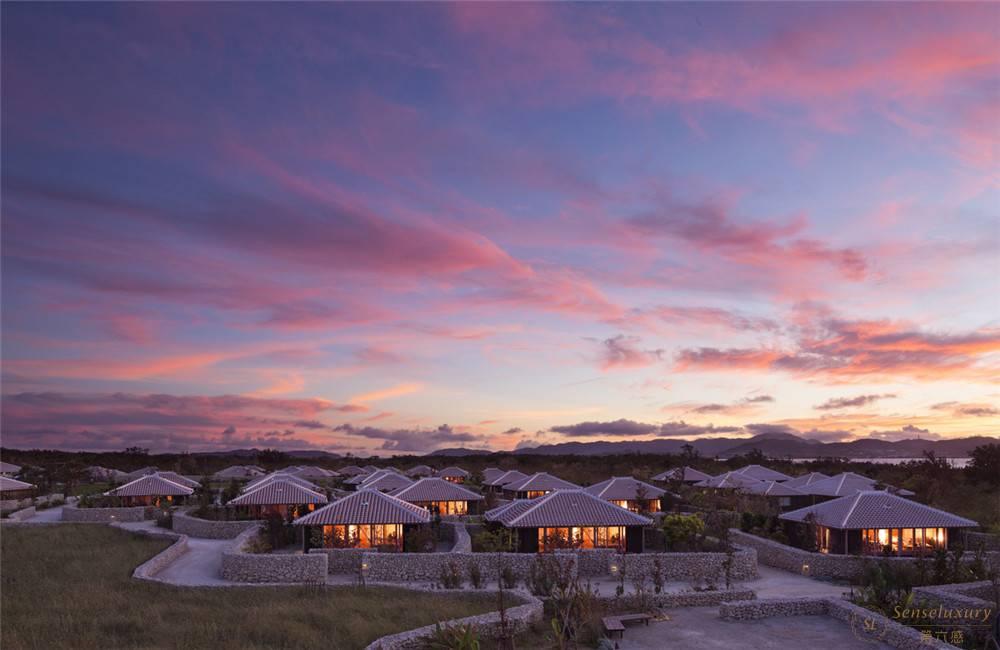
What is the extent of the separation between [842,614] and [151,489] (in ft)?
162

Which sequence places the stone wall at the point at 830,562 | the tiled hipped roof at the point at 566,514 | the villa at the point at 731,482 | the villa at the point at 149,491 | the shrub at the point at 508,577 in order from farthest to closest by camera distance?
the villa at the point at 731,482 < the villa at the point at 149,491 < the tiled hipped roof at the point at 566,514 < the stone wall at the point at 830,562 < the shrub at the point at 508,577

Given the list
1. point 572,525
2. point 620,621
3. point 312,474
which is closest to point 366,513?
point 572,525

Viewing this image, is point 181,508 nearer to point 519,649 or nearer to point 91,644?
point 91,644

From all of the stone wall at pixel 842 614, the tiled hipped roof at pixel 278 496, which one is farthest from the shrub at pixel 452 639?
the tiled hipped roof at pixel 278 496

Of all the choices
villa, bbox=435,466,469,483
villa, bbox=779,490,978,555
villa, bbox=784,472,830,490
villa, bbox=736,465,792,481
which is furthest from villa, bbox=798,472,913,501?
villa, bbox=435,466,469,483

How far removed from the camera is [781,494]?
178 ft

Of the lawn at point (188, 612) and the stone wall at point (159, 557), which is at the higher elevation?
the lawn at point (188, 612)

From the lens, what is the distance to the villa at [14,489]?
63534 millimetres

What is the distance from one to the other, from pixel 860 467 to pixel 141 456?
113699 mm

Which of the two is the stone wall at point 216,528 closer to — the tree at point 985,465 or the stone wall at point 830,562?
the stone wall at point 830,562

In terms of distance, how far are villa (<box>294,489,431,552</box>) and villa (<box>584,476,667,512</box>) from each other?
16.5m

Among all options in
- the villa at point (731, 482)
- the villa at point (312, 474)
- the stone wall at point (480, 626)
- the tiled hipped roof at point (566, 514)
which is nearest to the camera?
the stone wall at point (480, 626)

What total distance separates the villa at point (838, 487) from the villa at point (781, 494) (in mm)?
825

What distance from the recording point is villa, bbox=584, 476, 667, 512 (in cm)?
5184
